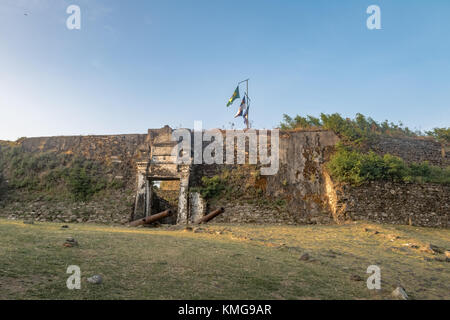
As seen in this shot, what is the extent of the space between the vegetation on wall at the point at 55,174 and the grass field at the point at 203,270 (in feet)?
32.0

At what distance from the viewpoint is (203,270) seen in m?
4.24

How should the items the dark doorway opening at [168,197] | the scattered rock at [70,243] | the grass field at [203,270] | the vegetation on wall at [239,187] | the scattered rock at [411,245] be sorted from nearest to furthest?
the grass field at [203,270] → the scattered rock at [70,243] → the scattered rock at [411,245] → the vegetation on wall at [239,187] → the dark doorway opening at [168,197]

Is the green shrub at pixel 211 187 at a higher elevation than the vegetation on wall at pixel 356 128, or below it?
below

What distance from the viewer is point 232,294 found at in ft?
10.9

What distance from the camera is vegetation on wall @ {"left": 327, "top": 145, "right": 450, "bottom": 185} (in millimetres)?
12195

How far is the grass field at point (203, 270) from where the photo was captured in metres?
3.28

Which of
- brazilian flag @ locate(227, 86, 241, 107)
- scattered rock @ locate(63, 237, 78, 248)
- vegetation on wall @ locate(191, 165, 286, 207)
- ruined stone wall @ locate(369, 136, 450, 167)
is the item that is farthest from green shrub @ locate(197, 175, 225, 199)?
scattered rock @ locate(63, 237, 78, 248)

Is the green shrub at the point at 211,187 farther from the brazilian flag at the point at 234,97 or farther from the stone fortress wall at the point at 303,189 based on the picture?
the brazilian flag at the point at 234,97

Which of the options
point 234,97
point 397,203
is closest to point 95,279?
point 397,203

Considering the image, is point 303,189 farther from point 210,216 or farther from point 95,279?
point 95,279

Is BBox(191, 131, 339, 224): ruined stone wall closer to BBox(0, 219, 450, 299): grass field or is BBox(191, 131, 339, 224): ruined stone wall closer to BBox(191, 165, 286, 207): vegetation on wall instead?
BBox(191, 165, 286, 207): vegetation on wall

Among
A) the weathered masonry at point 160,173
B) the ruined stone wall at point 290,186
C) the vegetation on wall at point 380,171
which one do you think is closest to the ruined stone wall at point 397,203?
the vegetation on wall at point 380,171
